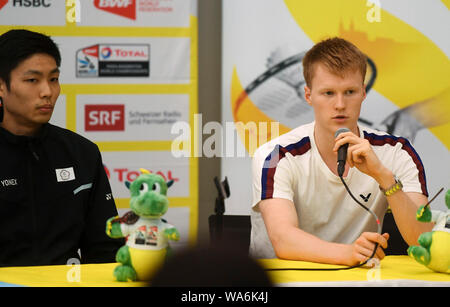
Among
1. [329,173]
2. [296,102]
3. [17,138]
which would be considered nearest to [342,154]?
[329,173]

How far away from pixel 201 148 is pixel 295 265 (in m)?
1.79

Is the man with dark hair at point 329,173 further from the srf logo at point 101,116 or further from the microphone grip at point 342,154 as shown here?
the srf logo at point 101,116

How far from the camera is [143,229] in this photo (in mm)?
1238

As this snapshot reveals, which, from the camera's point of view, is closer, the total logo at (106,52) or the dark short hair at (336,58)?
the dark short hair at (336,58)

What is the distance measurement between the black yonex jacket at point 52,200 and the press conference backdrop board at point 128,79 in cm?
112

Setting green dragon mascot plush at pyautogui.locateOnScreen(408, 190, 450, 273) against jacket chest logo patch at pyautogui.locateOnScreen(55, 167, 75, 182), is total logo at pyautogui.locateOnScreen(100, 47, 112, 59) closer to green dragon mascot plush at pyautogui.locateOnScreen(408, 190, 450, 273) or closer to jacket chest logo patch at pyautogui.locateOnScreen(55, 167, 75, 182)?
jacket chest logo patch at pyautogui.locateOnScreen(55, 167, 75, 182)

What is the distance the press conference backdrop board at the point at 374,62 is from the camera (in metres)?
3.06

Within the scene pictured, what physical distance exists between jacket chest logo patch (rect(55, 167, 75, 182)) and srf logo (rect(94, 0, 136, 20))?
4.66ft

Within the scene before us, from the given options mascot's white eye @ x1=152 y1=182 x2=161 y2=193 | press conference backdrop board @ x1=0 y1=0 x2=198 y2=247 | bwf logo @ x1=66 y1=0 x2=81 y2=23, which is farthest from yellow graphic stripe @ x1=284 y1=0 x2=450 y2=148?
mascot's white eye @ x1=152 y1=182 x2=161 y2=193

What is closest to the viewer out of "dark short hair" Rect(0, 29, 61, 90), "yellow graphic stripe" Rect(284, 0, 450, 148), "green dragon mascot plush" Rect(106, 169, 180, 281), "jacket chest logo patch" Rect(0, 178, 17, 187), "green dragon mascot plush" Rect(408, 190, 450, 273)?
"green dragon mascot plush" Rect(106, 169, 180, 281)

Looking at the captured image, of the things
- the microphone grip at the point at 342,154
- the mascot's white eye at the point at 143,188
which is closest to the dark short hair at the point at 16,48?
the mascot's white eye at the point at 143,188

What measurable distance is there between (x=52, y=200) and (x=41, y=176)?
8 centimetres

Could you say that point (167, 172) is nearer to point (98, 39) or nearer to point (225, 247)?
point (98, 39)

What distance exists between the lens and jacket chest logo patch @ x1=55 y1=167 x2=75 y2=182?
1852mm
